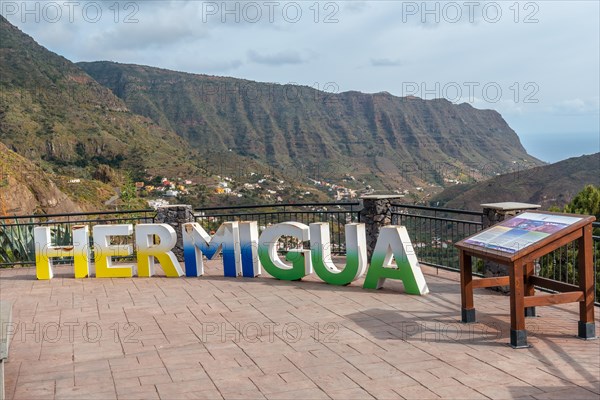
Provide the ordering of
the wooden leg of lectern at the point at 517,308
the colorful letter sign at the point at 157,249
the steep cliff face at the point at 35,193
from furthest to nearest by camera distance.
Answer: the steep cliff face at the point at 35,193 → the colorful letter sign at the point at 157,249 → the wooden leg of lectern at the point at 517,308

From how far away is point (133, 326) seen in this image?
7.23 m

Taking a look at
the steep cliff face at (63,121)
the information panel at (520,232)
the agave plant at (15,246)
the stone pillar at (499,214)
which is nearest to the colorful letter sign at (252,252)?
the stone pillar at (499,214)

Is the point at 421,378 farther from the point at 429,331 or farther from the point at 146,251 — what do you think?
the point at 146,251

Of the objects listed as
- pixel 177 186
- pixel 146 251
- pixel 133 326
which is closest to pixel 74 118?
pixel 177 186

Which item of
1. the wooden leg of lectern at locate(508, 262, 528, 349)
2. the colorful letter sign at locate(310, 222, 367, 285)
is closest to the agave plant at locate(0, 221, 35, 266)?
the colorful letter sign at locate(310, 222, 367, 285)

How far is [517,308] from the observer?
5.73 meters

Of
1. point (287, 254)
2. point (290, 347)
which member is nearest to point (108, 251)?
point (287, 254)

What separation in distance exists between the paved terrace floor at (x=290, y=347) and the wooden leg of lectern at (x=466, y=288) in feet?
0.51

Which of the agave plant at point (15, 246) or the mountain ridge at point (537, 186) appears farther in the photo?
the mountain ridge at point (537, 186)

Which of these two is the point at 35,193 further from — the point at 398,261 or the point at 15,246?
the point at 398,261

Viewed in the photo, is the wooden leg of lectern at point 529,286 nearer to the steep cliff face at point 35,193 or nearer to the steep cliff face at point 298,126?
the steep cliff face at point 35,193

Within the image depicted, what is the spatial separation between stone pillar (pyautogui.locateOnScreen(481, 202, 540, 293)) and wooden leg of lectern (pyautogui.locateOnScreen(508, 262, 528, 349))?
2233 millimetres

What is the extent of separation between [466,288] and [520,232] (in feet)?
2.84

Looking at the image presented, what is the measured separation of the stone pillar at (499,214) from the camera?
801 centimetres
